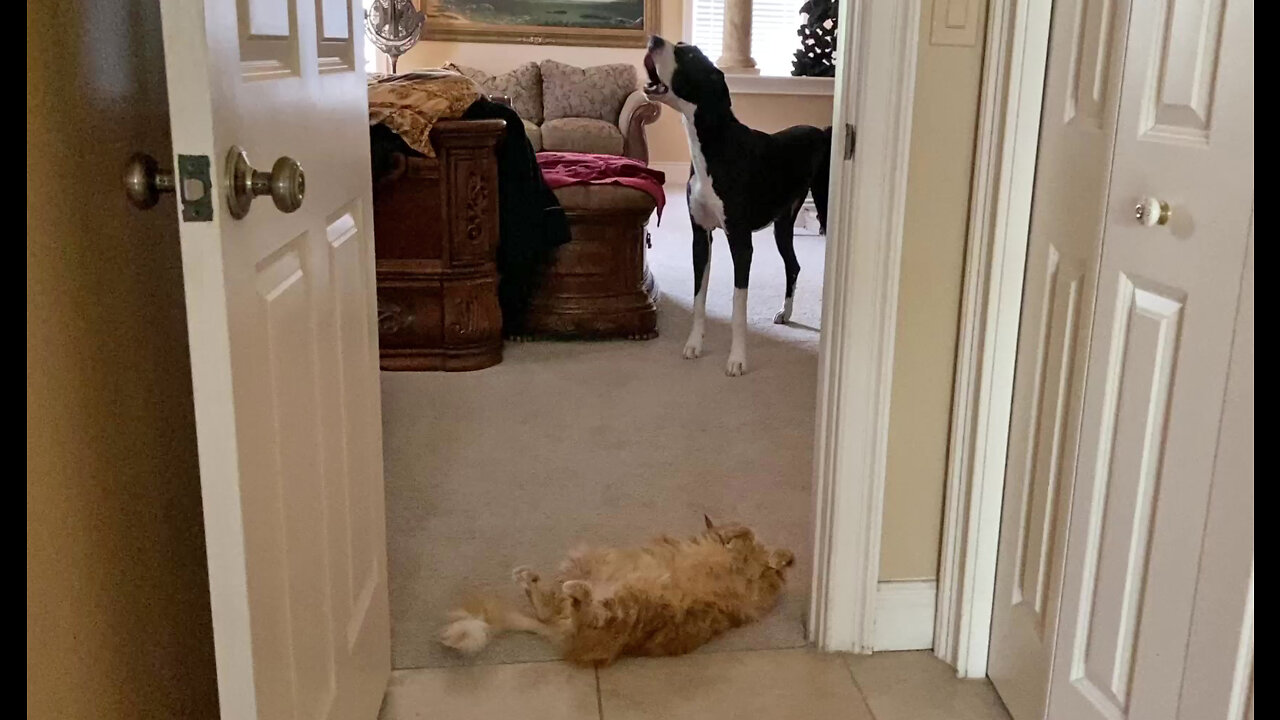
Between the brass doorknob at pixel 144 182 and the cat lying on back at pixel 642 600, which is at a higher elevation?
the brass doorknob at pixel 144 182

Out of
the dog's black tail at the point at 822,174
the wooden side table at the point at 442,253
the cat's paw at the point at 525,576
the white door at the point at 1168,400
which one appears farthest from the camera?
the dog's black tail at the point at 822,174

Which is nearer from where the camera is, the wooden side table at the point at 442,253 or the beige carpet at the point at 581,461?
the beige carpet at the point at 581,461

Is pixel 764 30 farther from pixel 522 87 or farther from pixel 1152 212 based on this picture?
pixel 1152 212

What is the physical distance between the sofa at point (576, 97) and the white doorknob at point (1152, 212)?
5.69 m

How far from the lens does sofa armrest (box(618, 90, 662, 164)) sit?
672cm

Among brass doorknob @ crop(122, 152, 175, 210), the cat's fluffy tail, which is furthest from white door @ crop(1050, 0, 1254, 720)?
brass doorknob @ crop(122, 152, 175, 210)

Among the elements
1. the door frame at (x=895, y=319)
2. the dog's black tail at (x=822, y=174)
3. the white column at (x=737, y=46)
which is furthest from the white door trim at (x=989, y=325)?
the white column at (x=737, y=46)

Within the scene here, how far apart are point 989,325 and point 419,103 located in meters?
2.11

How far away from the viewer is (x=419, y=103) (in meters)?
3.16

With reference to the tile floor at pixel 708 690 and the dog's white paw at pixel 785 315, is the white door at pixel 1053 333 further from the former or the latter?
the dog's white paw at pixel 785 315

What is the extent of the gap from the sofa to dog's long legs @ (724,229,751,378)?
3439 millimetres

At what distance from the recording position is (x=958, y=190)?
1.64 m

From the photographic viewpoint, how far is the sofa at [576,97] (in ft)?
22.3

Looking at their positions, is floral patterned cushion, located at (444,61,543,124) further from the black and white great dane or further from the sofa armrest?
the black and white great dane
